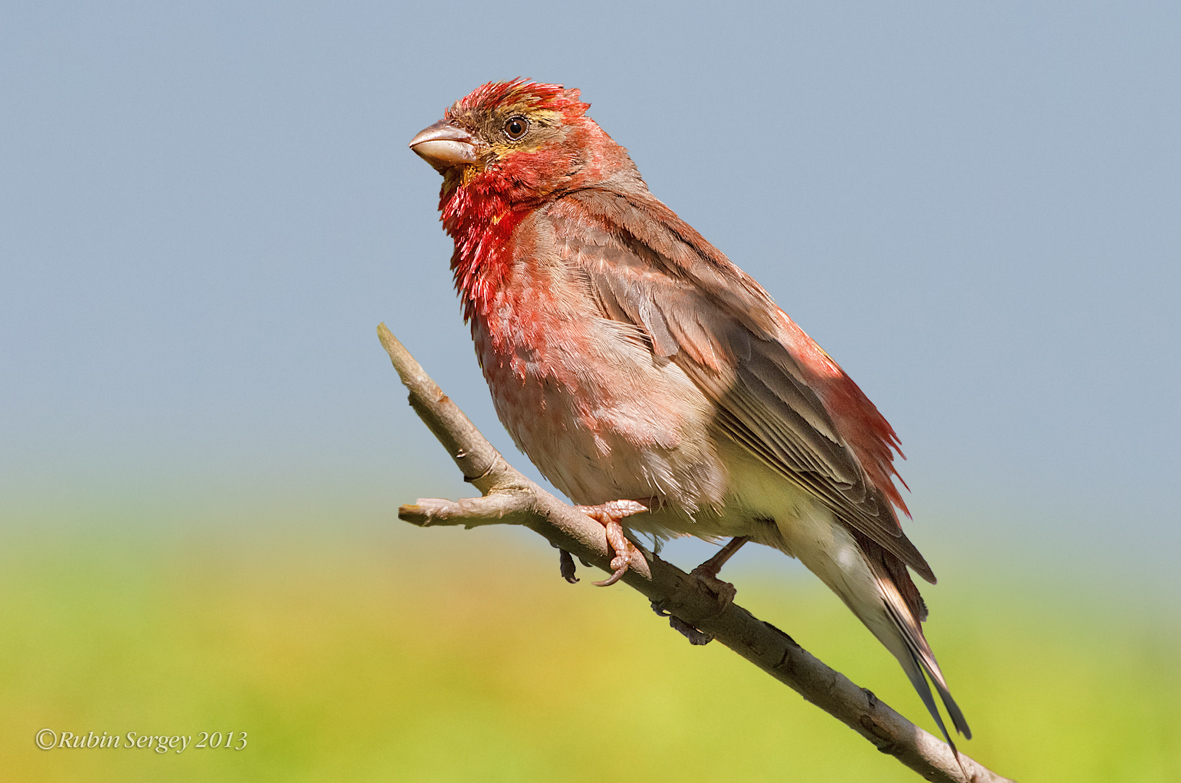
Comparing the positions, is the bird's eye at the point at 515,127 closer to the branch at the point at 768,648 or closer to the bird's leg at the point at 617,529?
the bird's leg at the point at 617,529

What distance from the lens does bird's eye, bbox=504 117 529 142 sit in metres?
5.97

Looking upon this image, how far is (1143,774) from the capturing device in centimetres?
918

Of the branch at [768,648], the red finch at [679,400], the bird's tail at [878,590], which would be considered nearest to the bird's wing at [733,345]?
the red finch at [679,400]

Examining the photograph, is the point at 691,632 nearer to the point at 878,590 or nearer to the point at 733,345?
the point at 878,590

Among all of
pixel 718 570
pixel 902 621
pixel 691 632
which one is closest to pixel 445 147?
pixel 718 570

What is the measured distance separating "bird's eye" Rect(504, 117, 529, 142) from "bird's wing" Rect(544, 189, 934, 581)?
24.7 inches

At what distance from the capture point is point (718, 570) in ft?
Result: 16.9

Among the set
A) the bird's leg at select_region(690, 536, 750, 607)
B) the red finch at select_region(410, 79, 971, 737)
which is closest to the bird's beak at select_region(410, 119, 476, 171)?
the red finch at select_region(410, 79, 971, 737)

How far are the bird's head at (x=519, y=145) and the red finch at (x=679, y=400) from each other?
235 mm

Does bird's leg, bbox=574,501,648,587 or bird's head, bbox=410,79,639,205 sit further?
bird's head, bbox=410,79,639,205

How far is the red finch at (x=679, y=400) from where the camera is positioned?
4824 millimetres

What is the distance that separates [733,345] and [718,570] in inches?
43.6

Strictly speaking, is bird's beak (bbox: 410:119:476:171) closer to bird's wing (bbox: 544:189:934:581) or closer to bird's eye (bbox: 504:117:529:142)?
bird's eye (bbox: 504:117:529:142)

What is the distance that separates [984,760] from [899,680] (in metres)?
0.93
